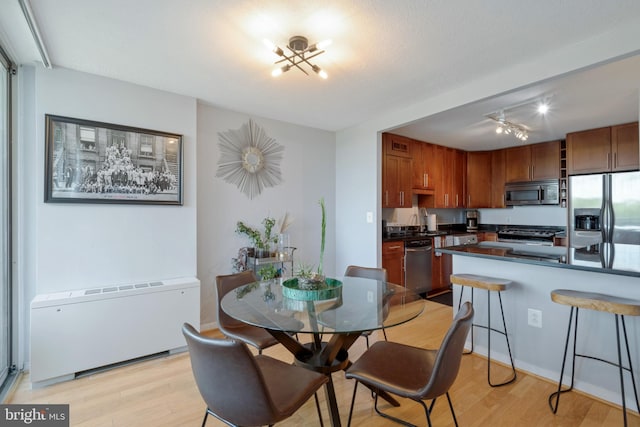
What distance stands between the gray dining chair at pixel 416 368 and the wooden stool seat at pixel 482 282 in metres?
0.92

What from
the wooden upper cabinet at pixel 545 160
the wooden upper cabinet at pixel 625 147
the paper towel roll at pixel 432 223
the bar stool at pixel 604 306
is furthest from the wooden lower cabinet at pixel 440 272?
the bar stool at pixel 604 306

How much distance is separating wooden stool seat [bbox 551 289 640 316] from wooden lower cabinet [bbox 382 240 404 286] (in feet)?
6.86

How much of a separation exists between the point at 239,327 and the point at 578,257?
2.57m

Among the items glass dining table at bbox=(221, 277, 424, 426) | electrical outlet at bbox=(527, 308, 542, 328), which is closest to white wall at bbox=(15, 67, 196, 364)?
glass dining table at bbox=(221, 277, 424, 426)

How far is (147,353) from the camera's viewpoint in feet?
8.30

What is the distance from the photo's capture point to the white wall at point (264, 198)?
324cm

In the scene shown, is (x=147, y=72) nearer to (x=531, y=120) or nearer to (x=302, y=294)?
(x=302, y=294)

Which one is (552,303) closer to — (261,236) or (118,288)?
(261,236)

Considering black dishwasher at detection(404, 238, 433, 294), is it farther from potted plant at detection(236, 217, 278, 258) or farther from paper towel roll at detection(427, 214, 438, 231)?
potted plant at detection(236, 217, 278, 258)

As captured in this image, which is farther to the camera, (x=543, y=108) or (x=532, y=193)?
(x=532, y=193)

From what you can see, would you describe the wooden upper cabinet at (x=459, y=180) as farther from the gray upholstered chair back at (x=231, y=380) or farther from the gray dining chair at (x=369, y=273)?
the gray upholstered chair back at (x=231, y=380)

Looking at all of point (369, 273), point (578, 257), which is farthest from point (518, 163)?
point (369, 273)

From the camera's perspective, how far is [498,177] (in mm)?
5336

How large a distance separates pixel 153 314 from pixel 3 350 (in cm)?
96
